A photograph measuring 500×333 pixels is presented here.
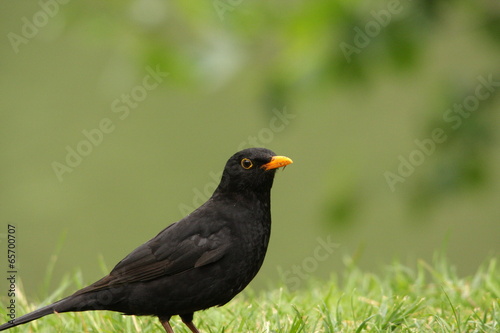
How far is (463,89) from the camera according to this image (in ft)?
15.7

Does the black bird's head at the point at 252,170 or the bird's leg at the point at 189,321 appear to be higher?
the black bird's head at the point at 252,170

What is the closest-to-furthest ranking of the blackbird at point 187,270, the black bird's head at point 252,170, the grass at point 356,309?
1. the blackbird at point 187,270
2. the grass at point 356,309
3. the black bird's head at point 252,170

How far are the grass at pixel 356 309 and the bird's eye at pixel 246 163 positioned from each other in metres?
0.86

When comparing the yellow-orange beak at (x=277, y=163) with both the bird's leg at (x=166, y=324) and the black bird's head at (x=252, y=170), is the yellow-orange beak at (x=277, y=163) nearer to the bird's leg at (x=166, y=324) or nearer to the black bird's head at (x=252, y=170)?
the black bird's head at (x=252, y=170)

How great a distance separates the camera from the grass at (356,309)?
14.4 ft

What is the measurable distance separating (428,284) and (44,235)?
24.5 ft

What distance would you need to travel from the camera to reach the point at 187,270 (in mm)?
4273

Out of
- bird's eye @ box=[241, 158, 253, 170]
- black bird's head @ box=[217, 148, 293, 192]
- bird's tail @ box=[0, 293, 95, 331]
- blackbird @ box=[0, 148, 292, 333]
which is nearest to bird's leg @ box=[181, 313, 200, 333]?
blackbird @ box=[0, 148, 292, 333]

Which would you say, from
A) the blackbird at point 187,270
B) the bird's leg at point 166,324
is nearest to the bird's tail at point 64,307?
the blackbird at point 187,270

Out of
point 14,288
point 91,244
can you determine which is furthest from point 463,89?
point 91,244

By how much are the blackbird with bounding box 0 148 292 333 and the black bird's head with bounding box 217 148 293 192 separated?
0.05 metres

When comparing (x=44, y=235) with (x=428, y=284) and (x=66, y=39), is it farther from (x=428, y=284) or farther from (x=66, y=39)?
(x=428, y=284)

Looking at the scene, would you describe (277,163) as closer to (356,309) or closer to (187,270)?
(187,270)

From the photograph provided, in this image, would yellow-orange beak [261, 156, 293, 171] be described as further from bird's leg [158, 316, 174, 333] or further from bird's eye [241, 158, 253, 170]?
bird's leg [158, 316, 174, 333]
